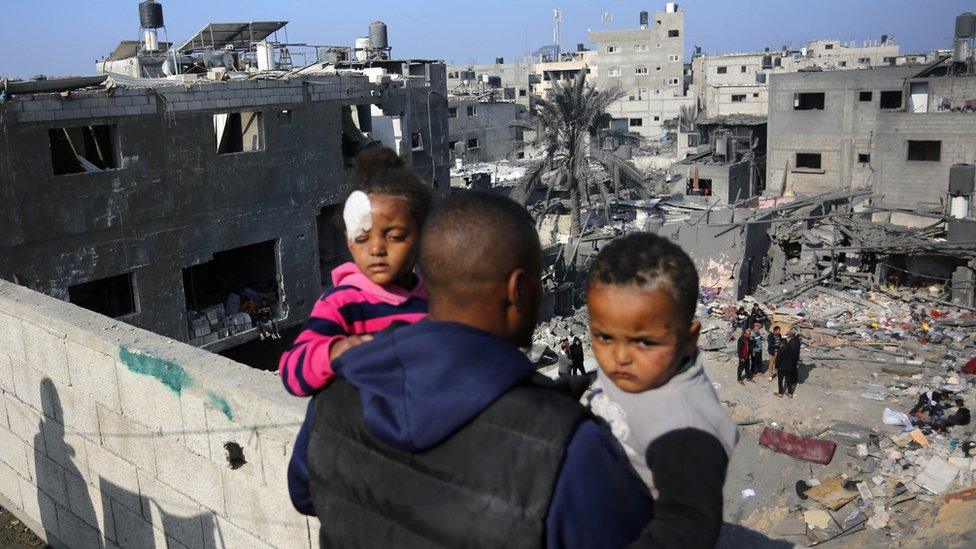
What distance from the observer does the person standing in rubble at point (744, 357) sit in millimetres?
13992

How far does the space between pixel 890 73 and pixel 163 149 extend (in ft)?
86.4

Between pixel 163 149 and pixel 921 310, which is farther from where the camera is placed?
pixel 921 310

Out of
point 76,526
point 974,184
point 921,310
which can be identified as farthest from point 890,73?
point 76,526

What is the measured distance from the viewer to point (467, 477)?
1432 millimetres

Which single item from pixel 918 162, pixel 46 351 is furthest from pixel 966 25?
→ pixel 46 351

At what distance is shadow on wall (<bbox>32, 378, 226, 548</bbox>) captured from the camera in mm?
3395

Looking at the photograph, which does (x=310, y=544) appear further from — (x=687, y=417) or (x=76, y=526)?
(x=76, y=526)

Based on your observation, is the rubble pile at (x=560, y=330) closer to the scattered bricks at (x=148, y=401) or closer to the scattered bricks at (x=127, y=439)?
the scattered bricks at (x=127, y=439)

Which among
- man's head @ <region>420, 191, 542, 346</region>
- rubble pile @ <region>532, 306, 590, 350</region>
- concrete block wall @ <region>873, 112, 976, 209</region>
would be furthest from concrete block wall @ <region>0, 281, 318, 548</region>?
concrete block wall @ <region>873, 112, 976, 209</region>

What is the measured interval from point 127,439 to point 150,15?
824 inches

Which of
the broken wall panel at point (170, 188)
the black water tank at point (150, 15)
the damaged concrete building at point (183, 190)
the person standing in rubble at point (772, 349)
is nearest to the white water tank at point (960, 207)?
the person standing in rubble at point (772, 349)

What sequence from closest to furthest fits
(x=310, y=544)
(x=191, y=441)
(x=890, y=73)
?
1. (x=310, y=544)
2. (x=191, y=441)
3. (x=890, y=73)

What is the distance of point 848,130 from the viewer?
31281 mm

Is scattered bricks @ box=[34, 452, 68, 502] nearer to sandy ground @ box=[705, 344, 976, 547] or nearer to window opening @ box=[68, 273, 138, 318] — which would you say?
sandy ground @ box=[705, 344, 976, 547]
